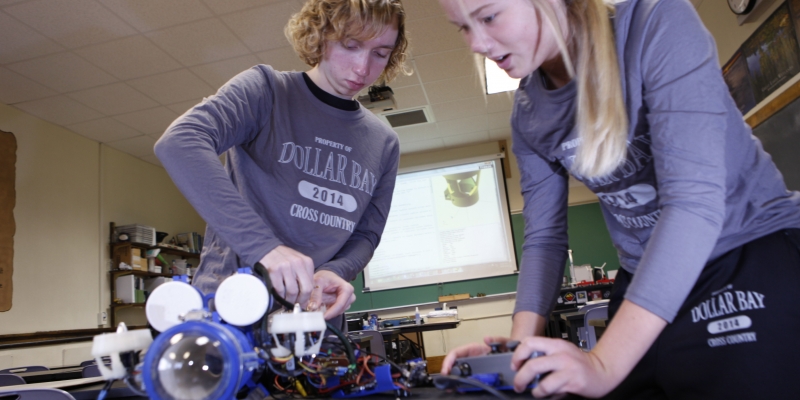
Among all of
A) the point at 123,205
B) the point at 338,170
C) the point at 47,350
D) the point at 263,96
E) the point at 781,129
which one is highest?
the point at 123,205

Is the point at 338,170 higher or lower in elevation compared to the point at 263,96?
lower

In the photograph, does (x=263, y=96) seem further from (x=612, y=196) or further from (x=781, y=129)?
(x=781, y=129)

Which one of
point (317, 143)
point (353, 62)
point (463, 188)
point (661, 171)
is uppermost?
point (463, 188)

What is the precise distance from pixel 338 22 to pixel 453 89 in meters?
4.02

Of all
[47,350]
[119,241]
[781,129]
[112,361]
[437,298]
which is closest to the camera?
[112,361]

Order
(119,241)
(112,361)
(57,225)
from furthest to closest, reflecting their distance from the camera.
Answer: (119,241) < (57,225) < (112,361)

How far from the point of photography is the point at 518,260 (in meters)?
6.37

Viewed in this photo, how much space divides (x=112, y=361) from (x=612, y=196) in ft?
2.40

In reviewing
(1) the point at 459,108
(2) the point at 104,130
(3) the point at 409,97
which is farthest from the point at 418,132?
(2) the point at 104,130

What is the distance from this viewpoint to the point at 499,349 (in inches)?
25.3

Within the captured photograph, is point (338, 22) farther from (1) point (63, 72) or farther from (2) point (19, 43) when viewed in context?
(1) point (63, 72)

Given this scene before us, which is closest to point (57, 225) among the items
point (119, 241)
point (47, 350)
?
point (119, 241)

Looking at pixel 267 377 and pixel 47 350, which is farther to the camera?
pixel 47 350

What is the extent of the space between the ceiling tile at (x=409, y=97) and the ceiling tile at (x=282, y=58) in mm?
1014
